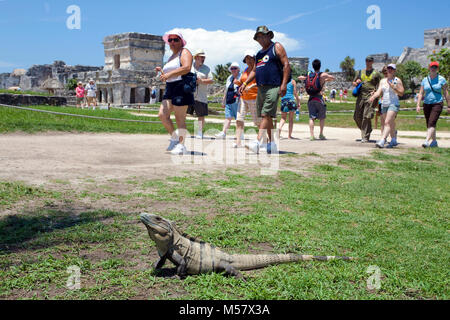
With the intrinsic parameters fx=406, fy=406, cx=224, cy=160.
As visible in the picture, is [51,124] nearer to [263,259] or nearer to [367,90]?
[367,90]

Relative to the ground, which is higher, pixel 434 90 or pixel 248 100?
pixel 434 90

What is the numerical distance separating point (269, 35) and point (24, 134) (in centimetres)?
624

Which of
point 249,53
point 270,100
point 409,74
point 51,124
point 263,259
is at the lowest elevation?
point 263,259

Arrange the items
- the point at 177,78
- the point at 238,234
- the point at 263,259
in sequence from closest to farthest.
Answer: the point at 263,259, the point at 238,234, the point at 177,78

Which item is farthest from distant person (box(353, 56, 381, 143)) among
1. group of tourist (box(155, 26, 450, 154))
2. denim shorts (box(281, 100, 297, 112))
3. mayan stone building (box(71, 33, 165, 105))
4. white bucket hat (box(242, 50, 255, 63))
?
mayan stone building (box(71, 33, 165, 105))

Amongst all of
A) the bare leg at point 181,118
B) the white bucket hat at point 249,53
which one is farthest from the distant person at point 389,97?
the bare leg at point 181,118

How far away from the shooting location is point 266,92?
782 centimetres

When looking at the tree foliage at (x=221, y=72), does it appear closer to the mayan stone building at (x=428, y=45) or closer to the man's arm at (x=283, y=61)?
the mayan stone building at (x=428, y=45)

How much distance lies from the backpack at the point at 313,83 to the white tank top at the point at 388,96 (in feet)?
5.61

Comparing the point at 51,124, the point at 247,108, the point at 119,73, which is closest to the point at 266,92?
the point at 247,108

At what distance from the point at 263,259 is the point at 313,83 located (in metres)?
8.91

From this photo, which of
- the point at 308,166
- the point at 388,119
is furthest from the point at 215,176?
the point at 388,119

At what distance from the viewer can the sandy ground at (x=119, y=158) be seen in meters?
5.40
